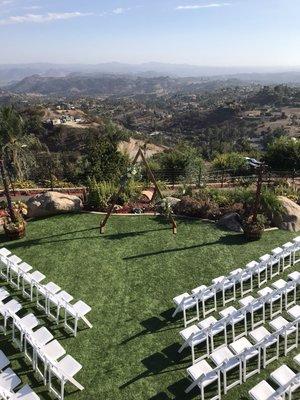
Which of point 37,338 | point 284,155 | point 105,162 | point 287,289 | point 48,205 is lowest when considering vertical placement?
point 37,338

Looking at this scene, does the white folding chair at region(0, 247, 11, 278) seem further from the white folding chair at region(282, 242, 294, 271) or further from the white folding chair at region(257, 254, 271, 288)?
the white folding chair at region(282, 242, 294, 271)

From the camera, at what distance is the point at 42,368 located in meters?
8.91

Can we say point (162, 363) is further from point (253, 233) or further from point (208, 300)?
point (253, 233)

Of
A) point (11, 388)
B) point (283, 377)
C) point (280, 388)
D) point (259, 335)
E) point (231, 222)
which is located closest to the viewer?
point (280, 388)

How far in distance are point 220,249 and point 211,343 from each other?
18.2 feet

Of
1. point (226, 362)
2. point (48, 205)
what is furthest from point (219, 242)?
point (48, 205)

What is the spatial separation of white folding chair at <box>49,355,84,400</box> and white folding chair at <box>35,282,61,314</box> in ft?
7.95

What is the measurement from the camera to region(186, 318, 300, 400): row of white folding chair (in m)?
7.67

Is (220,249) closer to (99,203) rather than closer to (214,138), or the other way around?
(99,203)

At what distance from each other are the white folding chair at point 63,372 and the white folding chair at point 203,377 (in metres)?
2.27

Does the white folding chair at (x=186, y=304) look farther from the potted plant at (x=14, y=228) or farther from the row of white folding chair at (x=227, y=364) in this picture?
the potted plant at (x=14, y=228)

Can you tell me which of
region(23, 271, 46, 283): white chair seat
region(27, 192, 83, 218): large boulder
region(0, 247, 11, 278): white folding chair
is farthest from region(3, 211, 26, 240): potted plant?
region(23, 271, 46, 283): white chair seat

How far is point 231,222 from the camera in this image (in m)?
16.0

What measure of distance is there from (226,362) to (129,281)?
16.6 feet
